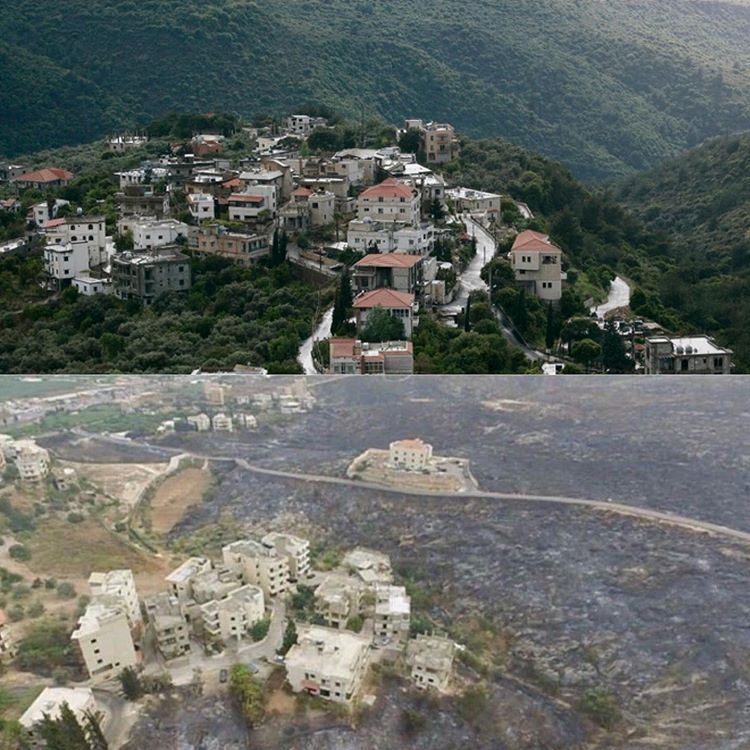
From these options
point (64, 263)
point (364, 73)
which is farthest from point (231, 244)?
point (364, 73)

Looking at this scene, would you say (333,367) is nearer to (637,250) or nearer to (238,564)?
(238,564)

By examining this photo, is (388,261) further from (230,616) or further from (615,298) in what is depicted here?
(230,616)

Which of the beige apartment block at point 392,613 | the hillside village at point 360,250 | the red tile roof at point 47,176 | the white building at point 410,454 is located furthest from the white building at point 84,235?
the beige apartment block at point 392,613

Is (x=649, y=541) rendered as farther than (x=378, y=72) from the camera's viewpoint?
No

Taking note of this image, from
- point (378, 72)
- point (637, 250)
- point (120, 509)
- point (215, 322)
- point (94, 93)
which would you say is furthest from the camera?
point (378, 72)

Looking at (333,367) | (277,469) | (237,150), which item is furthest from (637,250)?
(277,469)

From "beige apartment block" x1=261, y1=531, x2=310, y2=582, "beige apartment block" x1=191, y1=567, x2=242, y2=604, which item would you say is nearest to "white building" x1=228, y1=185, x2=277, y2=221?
"beige apartment block" x1=261, y1=531, x2=310, y2=582

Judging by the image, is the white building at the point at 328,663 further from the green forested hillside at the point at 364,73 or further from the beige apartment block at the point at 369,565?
the green forested hillside at the point at 364,73
